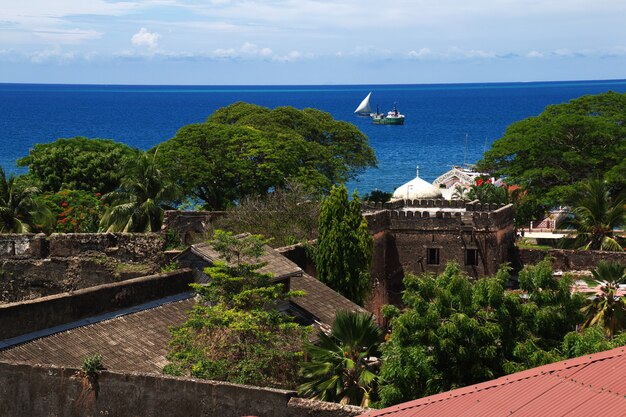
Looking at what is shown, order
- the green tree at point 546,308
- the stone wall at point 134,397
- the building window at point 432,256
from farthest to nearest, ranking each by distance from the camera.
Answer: the building window at point 432,256, the green tree at point 546,308, the stone wall at point 134,397

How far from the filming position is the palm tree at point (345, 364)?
2100cm

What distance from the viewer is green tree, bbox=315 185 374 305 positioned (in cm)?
3566

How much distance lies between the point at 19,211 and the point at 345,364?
77.3ft

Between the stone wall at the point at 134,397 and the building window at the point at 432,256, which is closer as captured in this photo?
the stone wall at the point at 134,397

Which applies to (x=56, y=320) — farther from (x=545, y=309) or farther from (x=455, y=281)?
(x=545, y=309)

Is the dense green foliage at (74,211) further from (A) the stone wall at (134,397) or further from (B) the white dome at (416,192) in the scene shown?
(A) the stone wall at (134,397)

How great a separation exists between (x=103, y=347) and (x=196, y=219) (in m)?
20.7

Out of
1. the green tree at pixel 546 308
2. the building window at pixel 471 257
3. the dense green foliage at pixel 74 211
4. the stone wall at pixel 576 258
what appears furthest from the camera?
the dense green foliage at pixel 74 211

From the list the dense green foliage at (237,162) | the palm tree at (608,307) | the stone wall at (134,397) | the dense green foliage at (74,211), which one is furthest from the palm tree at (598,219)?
the stone wall at (134,397)

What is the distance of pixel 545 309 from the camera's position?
72.4ft

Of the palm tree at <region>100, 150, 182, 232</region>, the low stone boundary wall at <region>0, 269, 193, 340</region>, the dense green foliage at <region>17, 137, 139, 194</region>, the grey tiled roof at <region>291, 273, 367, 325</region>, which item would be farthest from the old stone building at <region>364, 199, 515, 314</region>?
the dense green foliage at <region>17, 137, 139, 194</region>

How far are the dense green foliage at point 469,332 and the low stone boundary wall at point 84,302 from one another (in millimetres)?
6554

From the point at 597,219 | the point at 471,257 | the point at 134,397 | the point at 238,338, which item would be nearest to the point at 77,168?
the point at 471,257

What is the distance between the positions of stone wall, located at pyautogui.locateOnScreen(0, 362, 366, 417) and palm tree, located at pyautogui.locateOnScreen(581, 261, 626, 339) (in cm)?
999
